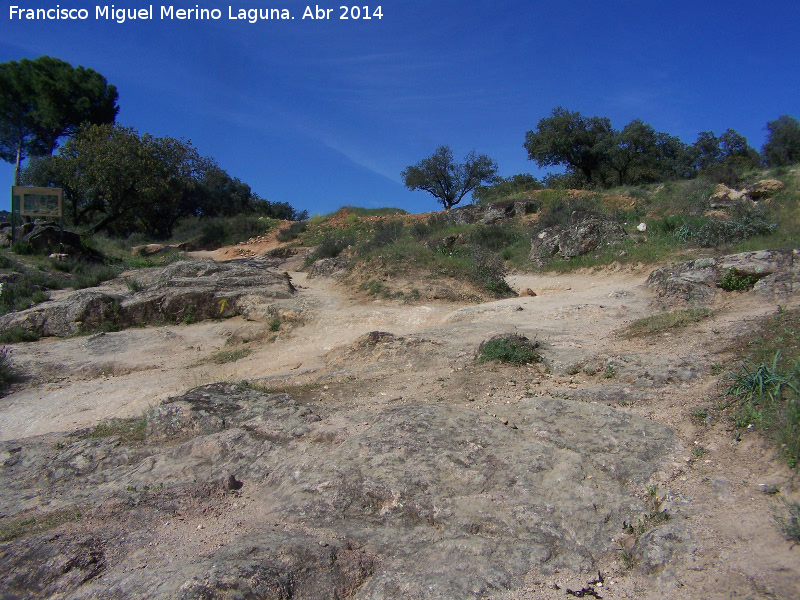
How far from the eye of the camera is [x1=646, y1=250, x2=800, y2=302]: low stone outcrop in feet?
21.6

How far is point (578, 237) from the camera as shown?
12625 mm

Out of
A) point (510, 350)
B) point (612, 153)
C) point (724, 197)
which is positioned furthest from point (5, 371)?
point (612, 153)

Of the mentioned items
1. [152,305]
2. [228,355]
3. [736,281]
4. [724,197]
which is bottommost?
[228,355]

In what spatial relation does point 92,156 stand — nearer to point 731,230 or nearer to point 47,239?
point 47,239

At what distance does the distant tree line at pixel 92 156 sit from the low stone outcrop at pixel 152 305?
15122mm

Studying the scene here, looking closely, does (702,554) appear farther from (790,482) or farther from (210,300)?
(210,300)

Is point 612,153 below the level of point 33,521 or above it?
above

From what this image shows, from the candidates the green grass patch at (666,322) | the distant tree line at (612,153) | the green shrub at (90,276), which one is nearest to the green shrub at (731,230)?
the green grass patch at (666,322)

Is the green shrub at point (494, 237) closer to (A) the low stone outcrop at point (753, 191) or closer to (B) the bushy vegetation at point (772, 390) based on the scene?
(A) the low stone outcrop at point (753, 191)

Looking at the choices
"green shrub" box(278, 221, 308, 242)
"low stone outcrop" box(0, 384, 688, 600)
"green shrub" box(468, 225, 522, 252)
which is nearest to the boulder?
"green shrub" box(468, 225, 522, 252)

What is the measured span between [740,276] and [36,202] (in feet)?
63.1

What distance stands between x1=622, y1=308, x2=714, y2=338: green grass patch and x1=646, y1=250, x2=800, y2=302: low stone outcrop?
893 mm

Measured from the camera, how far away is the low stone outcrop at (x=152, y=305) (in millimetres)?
9273

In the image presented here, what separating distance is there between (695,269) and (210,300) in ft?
26.4
